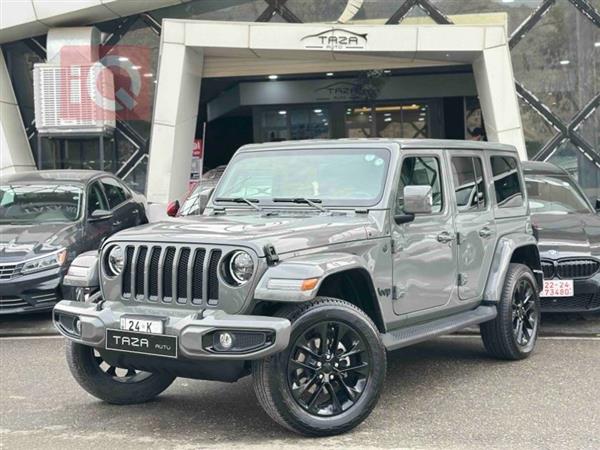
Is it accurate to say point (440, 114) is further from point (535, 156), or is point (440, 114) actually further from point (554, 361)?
point (554, 361)

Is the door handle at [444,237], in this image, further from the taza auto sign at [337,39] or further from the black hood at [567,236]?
the taza auto sign at [337,39]

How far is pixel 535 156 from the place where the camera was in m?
16.5

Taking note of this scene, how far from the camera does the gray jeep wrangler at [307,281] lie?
428 centimetres

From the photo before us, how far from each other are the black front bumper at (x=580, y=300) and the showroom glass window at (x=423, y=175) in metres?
2.33

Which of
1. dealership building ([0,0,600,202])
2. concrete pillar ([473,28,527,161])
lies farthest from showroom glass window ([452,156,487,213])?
concrete pillar ([473,28,527,161])

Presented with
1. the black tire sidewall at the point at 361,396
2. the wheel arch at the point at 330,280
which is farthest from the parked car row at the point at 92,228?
the black tire sidewall at the point at 361,396

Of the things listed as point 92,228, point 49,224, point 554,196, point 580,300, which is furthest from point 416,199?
point 49,224

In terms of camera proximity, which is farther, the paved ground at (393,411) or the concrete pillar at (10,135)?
the concrete pillar at (10,135)

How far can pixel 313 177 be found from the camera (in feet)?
18.1

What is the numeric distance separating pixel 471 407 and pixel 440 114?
16076mm

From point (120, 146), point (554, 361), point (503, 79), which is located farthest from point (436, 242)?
point (120, 146)

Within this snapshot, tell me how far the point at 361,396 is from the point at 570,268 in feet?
12.0

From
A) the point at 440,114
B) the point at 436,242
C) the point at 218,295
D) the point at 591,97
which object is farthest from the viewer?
the point at 440,114

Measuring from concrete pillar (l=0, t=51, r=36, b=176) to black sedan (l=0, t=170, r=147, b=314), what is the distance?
270 inches
